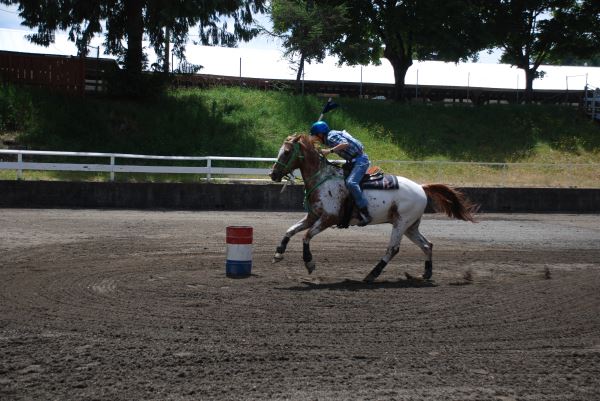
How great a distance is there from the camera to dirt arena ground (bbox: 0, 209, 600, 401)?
6234 millimetres

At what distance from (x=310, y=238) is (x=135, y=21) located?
24838mm

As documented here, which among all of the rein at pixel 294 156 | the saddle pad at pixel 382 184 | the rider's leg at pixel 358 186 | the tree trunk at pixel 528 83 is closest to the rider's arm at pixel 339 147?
the rider's leg at pixel 358 186

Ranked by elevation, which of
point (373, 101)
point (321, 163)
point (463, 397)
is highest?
point (373, 101)

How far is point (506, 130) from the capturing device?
131 feet

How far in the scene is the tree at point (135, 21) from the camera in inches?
1260

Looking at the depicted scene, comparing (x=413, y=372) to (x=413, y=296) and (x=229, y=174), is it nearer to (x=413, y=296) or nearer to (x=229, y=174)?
(x=413, y=296)

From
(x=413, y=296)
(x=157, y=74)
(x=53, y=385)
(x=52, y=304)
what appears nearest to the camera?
(x=53, y=385)

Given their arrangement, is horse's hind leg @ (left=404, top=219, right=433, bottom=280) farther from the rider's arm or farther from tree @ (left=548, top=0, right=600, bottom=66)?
tree @ (left=548, top=0, right=600, bottom=66)

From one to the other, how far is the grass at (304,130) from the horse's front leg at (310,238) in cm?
1497

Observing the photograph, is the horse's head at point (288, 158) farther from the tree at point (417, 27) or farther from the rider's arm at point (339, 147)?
the tree at point (417, 27)

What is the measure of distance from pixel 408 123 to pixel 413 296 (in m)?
29.3

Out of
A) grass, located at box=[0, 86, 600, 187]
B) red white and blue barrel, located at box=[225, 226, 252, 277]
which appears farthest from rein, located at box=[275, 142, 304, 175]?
grass, located at box=[0, 86, 600, 187]

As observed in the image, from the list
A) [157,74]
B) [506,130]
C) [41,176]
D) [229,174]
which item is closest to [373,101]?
[506,130]

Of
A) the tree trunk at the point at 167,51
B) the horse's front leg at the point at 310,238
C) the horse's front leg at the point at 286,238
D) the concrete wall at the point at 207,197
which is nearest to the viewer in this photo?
the horse's front leg at the point at 310,238
